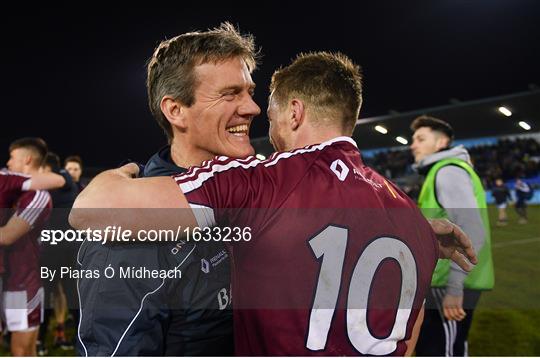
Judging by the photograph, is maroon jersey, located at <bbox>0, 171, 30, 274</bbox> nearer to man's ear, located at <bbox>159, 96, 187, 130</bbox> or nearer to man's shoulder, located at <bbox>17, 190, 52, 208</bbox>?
man's shoulder, located at <bbox>17, 190, 52, 208</bbox>

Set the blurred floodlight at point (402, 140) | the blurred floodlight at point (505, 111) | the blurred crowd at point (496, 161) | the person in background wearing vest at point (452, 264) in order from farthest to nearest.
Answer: the blurred crowd at point (496, 161) < the blurred floodlight at point (402, 140) < the blurred floodlight at point (505, 111) < the person in background wearing vest at point (452, 264)

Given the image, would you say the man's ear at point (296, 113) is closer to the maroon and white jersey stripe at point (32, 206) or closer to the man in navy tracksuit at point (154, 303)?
the man in navy tracksuit at point (154, 303)

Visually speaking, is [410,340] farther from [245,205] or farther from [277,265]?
[245,205]

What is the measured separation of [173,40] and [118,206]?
0.54m

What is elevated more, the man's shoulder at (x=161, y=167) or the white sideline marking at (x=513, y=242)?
the white sideline marking at (x=513, y=242)

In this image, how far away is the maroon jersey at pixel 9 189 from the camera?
3.49 m

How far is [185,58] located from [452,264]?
2272mm

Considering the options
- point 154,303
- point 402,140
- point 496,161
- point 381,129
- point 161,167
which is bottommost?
point 154,303

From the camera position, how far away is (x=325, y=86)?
1604 mm

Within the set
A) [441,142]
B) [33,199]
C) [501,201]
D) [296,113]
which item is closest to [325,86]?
[296,113]

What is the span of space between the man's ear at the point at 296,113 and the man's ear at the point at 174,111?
34 centimetres

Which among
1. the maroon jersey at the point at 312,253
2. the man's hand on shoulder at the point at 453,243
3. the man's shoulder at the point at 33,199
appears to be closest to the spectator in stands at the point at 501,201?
the man's shoulder at the point at 33,199

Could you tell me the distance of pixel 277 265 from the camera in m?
1.31

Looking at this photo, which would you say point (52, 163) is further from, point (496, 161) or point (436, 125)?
point (496, 161)
